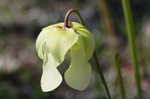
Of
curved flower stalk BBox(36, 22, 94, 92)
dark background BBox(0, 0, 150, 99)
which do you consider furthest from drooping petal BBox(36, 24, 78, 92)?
dark background BBox(0, 0, 150, 99)

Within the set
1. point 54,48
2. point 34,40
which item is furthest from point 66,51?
point 34,40

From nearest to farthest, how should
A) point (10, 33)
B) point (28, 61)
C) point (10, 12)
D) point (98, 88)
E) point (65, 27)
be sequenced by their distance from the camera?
point (65, 27) → point (98, 88) → point (28, 61) → point (10, 33) → point (10, 12)

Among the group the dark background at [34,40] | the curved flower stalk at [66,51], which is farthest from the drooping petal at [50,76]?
the dark background at [34,40]

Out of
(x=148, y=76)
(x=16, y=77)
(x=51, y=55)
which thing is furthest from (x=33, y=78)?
(x=51, y=55)

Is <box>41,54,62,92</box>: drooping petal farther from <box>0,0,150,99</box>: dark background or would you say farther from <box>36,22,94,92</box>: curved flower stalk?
<box>0,0,150,99</box>: dark background

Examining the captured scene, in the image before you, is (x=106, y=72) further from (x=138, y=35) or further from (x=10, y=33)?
(x=10, y=33)

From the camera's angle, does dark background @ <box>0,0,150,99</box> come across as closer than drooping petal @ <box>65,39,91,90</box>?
No

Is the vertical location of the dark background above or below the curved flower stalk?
below

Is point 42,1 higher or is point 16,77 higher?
point 42,1
